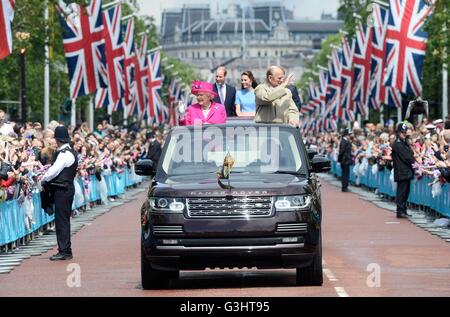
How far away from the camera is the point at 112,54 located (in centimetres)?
5419

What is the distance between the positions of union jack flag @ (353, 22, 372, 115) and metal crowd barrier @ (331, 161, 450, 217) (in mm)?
7674

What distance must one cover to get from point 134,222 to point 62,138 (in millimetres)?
9601

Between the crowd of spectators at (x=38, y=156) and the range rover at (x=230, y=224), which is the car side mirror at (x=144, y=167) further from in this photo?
the crowd of spectators at (x=38, y=156)

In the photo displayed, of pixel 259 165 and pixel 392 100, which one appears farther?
pixel 392 100

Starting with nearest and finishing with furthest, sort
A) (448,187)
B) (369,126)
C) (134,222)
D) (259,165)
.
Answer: (259,165), (448,187), (134,222), (369,126)

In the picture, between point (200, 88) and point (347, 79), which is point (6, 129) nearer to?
point (200, 88)

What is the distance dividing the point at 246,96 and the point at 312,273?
6.53m

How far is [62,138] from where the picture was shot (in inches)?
883

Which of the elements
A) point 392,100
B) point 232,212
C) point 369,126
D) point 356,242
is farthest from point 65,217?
point 369,126

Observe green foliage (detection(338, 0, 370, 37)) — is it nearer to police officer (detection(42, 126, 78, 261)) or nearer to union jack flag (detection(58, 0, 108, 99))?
union jack flag (detection(58, 0, 108, 99))

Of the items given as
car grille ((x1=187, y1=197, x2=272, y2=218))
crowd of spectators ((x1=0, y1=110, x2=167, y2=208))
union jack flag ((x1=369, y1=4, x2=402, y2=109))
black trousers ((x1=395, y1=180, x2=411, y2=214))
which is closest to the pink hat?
car grille ((x1=187, y1=197, x2=272, y2=218))

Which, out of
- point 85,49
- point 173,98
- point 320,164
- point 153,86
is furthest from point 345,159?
point 173,98

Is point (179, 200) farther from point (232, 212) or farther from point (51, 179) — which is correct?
point (51, 179)

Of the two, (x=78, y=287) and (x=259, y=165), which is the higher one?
(x=259, y=165)
